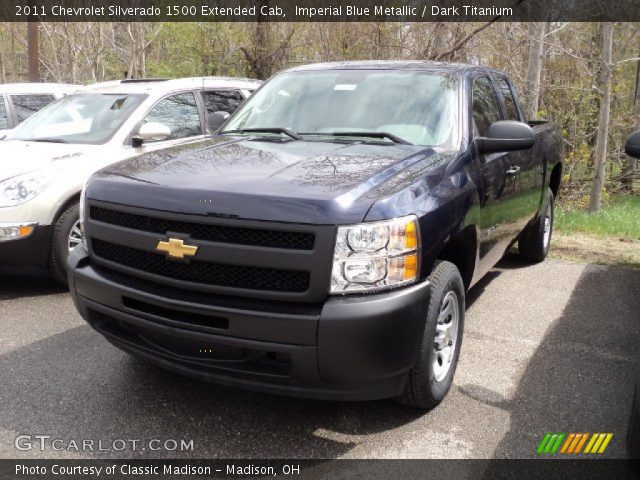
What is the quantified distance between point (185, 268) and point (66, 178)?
113 inches

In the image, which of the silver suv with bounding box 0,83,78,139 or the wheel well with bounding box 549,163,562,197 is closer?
the wheel well with bounding box 549,163,562,197

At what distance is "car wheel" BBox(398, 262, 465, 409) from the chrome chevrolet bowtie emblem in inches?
45.8

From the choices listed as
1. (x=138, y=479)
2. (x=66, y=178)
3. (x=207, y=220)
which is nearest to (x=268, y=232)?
(x=207, y=220)

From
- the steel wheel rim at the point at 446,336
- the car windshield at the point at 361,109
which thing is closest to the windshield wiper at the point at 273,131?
the car windshield at the point at 361,109

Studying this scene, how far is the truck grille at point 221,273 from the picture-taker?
9.05ft

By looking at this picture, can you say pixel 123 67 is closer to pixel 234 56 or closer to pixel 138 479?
pixel 234 56

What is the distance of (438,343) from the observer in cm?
340

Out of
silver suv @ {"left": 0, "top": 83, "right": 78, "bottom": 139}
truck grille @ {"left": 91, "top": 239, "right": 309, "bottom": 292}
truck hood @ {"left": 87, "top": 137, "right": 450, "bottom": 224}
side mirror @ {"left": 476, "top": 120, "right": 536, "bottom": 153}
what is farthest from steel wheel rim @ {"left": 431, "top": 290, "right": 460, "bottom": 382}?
silver suv @ {"left": 0, "top": 83, "right": 78, "bottom": 139}

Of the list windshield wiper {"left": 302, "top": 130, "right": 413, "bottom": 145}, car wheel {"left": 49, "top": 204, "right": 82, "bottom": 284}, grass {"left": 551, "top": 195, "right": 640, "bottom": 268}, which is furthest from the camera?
grass {"left": 551, "top": 195, "right": 640, "bottom": 268}

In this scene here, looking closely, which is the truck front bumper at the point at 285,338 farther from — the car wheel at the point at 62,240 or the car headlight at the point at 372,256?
the car wheel at the point at 62,240

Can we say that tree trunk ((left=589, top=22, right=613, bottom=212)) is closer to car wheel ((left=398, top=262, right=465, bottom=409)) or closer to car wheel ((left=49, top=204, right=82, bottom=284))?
car wheel ((left=398, top=262, right=465, bottom=409))

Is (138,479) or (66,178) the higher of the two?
(66,178)

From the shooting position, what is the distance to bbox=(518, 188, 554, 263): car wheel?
6.35 metres

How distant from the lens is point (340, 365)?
272 centimetres
